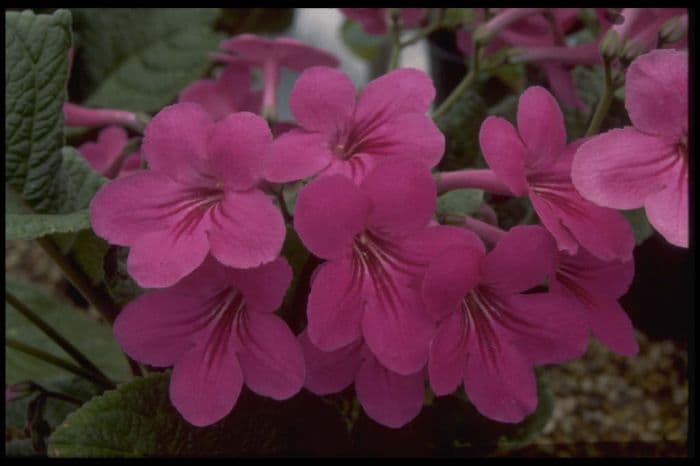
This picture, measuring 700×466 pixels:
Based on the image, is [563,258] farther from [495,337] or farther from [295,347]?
[295,347]

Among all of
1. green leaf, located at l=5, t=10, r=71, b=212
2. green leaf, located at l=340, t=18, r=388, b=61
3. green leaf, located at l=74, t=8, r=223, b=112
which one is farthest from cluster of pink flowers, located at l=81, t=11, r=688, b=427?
green leaf, located at l=340, t=18, r=388, b=61

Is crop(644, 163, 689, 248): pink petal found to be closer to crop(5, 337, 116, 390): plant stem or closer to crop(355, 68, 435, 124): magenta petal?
crop(355, 68, 435, 124): magenta petal

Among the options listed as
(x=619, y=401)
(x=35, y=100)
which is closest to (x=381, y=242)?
(x=35, y=100)

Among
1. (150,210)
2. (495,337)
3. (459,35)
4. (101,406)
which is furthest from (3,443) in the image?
(459,35)

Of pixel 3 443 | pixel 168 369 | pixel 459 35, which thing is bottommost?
pixel 3 443

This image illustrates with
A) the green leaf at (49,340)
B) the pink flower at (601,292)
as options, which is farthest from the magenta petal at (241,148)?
the green leaf at (49,340)

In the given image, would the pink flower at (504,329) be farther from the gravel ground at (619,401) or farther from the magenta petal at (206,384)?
the gravel ground at (619,401)

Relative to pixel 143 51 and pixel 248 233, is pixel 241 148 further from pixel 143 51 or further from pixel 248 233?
pixel 143 51
